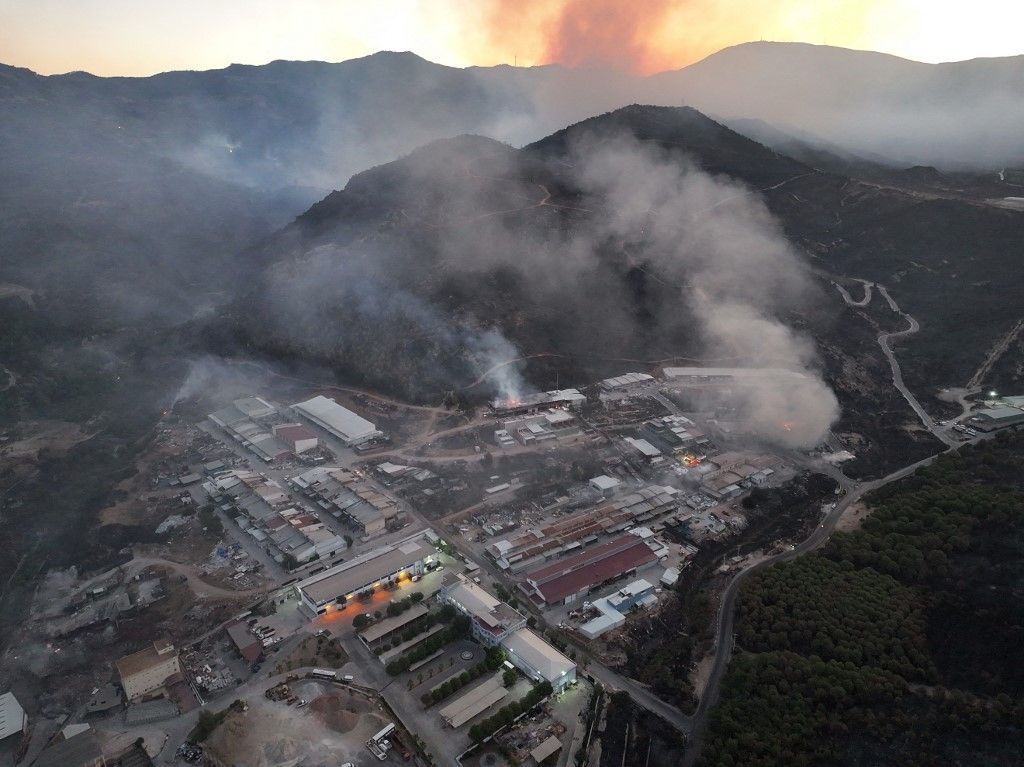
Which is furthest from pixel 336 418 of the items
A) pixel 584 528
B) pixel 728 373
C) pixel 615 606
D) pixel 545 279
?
pixel 728 373

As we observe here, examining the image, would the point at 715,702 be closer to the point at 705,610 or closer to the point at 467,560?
the point at 705,610

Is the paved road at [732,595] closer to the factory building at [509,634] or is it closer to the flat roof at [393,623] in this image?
the factory building at [509,634]

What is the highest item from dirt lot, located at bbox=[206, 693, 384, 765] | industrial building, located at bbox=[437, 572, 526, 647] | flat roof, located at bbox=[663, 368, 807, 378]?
flat roof, located at bbox=[663, 368, 807, 378]

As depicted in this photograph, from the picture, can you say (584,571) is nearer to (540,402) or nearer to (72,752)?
(540,402)

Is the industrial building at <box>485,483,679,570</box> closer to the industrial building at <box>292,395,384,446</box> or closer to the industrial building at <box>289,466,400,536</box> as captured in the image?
the industrial building at <box>289,466,400,536</box>

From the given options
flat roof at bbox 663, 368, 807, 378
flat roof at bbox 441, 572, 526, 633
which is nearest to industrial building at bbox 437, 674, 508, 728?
flat roof at bbox 441, 572, 526, 633

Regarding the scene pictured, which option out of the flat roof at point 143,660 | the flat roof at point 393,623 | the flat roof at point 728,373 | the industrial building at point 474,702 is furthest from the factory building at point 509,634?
the flat roof at point 728,373
